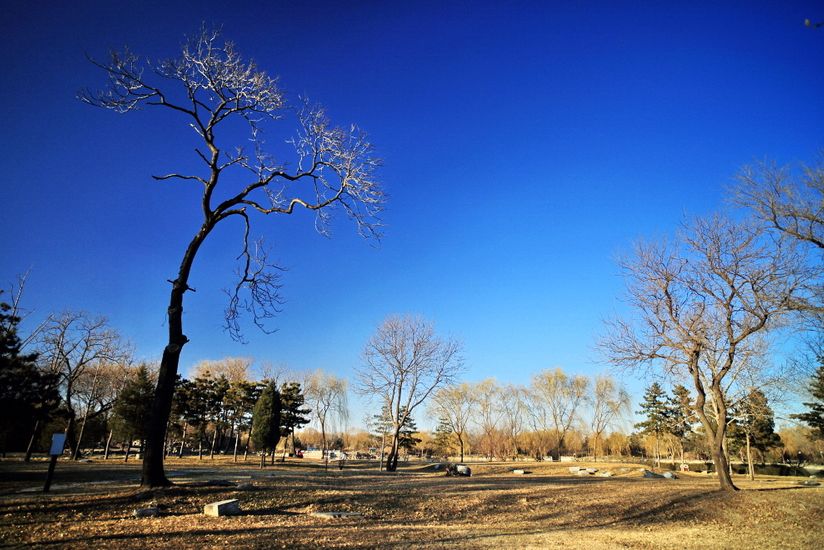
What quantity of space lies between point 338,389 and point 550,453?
1759 inches

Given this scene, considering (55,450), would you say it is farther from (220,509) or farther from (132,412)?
(132,412)

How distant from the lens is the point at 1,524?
301 inches

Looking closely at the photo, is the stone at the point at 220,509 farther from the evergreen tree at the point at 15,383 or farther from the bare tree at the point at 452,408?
the bare tree at the point at 452,408

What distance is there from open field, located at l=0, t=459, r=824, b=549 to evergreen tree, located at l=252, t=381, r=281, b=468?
22475 millimetres

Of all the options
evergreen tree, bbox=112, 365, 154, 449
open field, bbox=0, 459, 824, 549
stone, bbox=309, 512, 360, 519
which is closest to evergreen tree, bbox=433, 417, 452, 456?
evergreen tree, bbox=112, 365, 154, 449

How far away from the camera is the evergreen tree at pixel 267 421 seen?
37.3 metres

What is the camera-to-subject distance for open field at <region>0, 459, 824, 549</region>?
7660 millimetres

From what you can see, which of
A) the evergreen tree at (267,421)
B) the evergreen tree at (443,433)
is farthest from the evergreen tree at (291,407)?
the evergreen tree at (443,433)

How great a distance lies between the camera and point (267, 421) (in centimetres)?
3756

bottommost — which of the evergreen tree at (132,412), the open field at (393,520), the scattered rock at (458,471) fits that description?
the scattered rock at (458,471)

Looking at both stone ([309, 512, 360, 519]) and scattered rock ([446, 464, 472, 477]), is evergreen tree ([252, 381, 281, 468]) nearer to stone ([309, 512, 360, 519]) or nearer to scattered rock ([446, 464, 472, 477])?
scattered rock ([446, 464, 472, 477])

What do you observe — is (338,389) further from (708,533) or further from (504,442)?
(708,533)

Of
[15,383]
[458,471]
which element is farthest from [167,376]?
[458,471]

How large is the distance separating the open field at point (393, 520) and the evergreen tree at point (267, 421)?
22475mm
